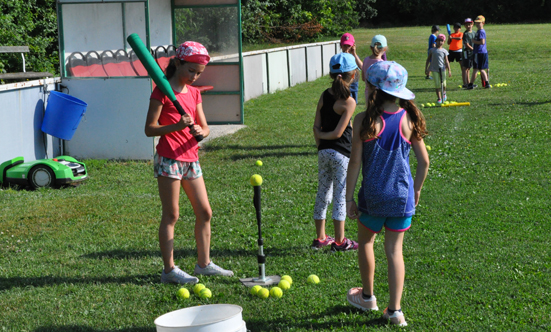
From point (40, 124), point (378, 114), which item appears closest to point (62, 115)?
point (40, 124)

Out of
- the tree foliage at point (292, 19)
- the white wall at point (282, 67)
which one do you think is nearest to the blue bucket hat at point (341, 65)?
the white wall at point (282, 67)

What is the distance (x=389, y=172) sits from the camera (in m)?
3.92

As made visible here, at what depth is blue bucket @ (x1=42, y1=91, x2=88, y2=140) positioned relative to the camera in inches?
368

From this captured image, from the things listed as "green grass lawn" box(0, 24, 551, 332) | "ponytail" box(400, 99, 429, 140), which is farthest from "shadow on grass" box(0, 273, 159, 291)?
"ponytail" box(400, 99, 429, 140)

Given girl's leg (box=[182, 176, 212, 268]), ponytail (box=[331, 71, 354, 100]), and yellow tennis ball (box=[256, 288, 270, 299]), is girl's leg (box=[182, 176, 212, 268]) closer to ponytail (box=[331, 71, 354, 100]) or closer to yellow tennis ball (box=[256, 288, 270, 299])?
yellow tennis ball (box=[256, 288, 270, 299])

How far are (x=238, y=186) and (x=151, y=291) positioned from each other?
12.0 feet

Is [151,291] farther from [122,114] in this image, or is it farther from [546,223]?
[122,114]

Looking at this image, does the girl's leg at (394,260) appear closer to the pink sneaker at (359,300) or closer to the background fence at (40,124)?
the pink sneaker at (359,300)

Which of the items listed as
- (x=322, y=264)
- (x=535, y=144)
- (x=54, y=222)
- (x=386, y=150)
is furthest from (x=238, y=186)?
(x=535, y=144)

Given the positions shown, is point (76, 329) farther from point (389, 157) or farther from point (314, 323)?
point (389, 157)

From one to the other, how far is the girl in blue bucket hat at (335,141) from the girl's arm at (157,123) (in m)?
1.46

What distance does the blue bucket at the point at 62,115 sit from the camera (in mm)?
9359

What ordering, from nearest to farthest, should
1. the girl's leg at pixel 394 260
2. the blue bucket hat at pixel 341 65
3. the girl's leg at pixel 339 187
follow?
the girl's leg at pixel 394 260 → the blue bucket hat at pixel 341 65 → the girl's leg at pixel 339 187

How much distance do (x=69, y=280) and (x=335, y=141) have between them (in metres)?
2.67
